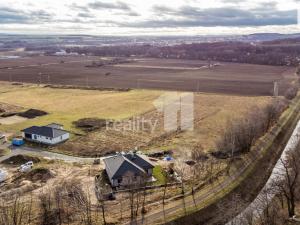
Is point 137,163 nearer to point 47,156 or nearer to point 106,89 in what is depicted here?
point 47,156

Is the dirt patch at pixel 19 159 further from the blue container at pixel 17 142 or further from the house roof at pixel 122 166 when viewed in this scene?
the house roof at pixel 122 166

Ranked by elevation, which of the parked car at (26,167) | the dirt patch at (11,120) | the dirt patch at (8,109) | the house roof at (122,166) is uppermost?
the house roof at (122,166)

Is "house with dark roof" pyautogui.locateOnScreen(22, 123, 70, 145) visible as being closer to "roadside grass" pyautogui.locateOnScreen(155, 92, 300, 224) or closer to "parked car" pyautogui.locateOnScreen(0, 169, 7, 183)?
"parked car" pyautogui.locateOnScreen(0, 169, 7, 183)

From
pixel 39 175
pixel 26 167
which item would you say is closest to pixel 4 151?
pixel 26 167

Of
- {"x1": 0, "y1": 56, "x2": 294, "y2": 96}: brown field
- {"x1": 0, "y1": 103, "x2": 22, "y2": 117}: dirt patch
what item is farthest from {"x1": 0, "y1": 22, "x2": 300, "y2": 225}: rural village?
{"x1": 0, "y1": 56, "x2": 294, "y2": 96}: brown field

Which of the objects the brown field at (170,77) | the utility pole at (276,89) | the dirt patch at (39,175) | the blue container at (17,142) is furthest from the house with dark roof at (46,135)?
the utility pole at (276,89)

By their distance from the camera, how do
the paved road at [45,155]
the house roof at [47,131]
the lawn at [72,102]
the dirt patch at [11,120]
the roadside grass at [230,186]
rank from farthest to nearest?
the lawn at [72,102] → the dirt patch at [11,120] → the house roof at [47,131] → the paved road at [45,155] → the roadside grass at [230,186]

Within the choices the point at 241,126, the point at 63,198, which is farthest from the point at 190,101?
the point at 63,198
